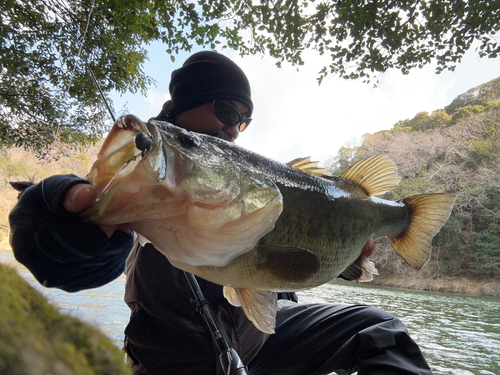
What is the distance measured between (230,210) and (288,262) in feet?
1.22

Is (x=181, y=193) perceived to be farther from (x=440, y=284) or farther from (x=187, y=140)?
(x=440, y=284)

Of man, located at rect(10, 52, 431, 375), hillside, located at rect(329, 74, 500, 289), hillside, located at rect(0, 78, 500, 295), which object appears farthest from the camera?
hillside, located at rect(329, 74, 500, 289)

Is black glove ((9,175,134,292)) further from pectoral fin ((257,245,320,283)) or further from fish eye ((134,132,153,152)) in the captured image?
pectoral fin ((257,245,320,283))

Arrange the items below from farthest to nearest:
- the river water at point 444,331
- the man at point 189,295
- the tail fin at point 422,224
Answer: the river water at point 444,331 → the tail fin at point 422,224 → the man at point 189,295

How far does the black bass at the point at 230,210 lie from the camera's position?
877 millimetres

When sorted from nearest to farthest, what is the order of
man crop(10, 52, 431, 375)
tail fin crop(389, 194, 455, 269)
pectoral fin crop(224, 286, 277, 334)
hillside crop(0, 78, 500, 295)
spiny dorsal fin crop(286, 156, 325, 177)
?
man crop(10, 52, 431, 375)
pectoral fin crop(224, 286, 277, 334)
spiny dorsal fin crop(286, 156, 325, 177)
tail fin crop(389, 194, 455, 269)
hillside crop(0, 78, 500, 295)

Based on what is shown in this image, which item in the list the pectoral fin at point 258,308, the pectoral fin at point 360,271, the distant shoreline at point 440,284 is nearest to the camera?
the pectoral fin at point 258,308

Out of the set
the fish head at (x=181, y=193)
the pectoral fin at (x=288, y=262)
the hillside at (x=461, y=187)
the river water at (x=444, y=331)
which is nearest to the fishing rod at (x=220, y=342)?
the pectoral fin at (x=288, y=262)

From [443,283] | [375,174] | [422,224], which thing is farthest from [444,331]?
[443,283]

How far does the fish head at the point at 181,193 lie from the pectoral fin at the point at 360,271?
0.94 m

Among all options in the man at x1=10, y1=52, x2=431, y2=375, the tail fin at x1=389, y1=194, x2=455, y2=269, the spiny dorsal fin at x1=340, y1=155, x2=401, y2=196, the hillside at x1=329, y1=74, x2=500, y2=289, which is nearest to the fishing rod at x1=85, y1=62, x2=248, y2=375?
the man at x1=10, y1=52, x2=431, y2=375

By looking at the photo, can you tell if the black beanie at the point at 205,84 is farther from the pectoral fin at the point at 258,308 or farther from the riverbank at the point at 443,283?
the riverbank at the point at 443,283

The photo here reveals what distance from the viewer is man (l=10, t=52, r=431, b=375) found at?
39.1 inches

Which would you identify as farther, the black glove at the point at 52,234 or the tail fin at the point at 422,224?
the tail fin at the point at 422,224
